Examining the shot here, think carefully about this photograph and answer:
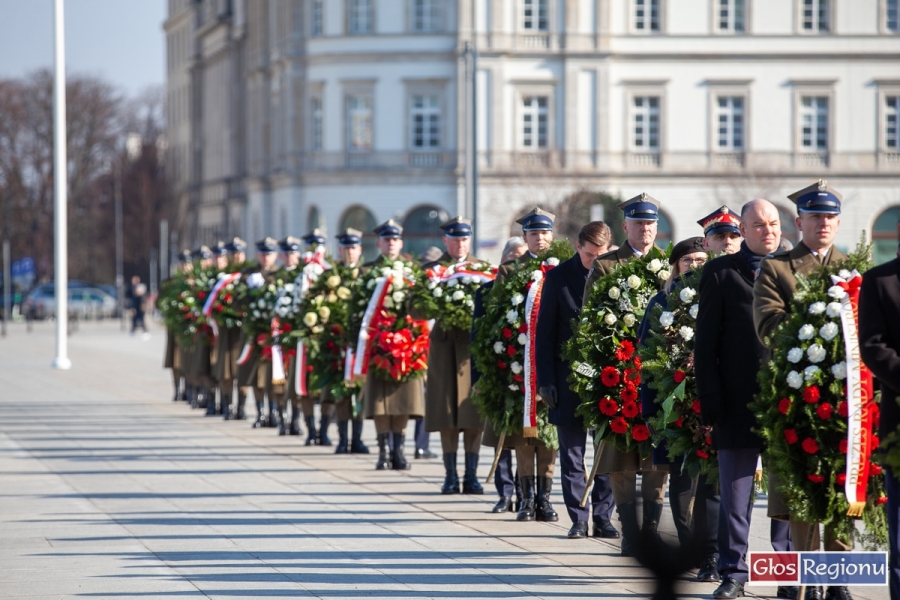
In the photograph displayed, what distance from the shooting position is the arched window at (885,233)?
62.8 metres

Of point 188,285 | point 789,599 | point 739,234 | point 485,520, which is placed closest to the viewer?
point 789,599

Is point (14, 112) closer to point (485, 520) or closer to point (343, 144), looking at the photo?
point (343, 144)

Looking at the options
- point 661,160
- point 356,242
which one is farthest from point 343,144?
point 356,242

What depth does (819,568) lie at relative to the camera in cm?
537

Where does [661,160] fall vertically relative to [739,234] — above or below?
above

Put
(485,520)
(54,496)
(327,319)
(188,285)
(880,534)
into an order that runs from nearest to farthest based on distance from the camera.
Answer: (880,534), (485,520), (54,496), (327,319), (188,285)

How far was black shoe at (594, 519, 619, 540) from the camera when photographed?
10.6m

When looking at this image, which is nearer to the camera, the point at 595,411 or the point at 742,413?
the point at 742,413

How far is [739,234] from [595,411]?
1.54 m

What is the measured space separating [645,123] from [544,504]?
55548mm

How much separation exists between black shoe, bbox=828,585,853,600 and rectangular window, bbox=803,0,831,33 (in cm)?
6005

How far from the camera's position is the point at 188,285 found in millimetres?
23125

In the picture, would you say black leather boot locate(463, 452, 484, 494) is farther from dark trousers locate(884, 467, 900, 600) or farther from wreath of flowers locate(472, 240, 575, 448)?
dark trousers locate(884, 467, 900, 600)

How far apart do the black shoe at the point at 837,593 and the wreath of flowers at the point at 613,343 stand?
6.60 ft
